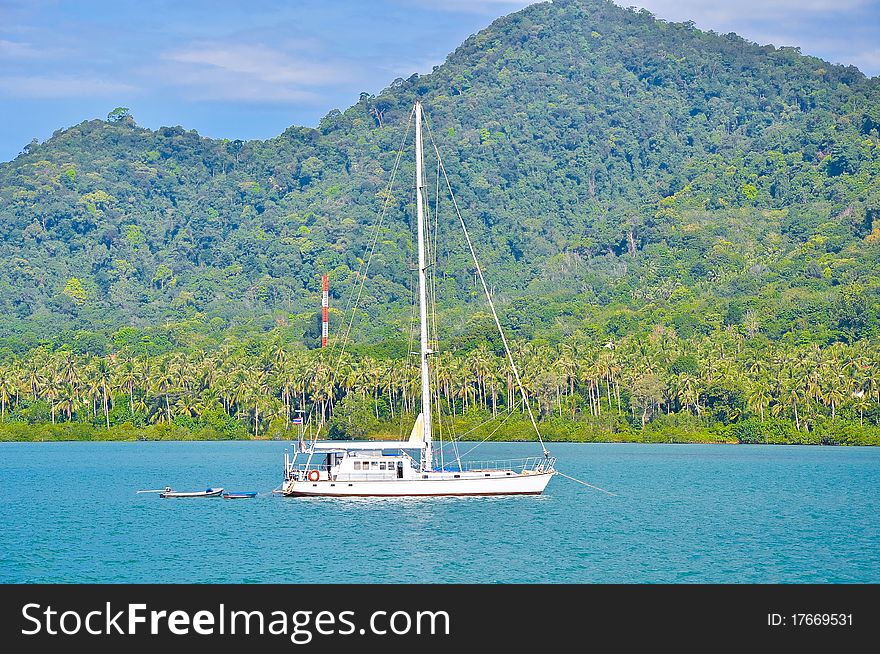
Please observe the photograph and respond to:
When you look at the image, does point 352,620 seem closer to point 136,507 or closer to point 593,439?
point 136,507

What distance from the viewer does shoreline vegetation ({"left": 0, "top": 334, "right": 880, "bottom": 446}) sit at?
113625 millimetres

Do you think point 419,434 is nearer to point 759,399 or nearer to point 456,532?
point 456,532

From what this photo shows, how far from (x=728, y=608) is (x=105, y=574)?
63.9ft

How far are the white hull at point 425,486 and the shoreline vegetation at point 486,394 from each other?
171 ft

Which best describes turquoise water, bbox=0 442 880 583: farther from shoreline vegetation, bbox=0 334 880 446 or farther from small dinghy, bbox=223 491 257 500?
shoreline vegetation, bbox=0 334 880 446

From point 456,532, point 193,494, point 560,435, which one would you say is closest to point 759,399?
point 560,435

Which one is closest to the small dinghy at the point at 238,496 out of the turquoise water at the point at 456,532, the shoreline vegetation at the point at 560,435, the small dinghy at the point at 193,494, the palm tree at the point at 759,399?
the small dinghy at the point at 193,494

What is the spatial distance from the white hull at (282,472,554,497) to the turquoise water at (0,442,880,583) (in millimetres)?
553

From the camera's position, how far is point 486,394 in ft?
430

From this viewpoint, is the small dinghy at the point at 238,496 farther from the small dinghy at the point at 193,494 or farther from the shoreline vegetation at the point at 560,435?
the shoreline vegetation at the point at 560,435

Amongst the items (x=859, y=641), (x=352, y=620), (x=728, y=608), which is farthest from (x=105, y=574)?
(x=859, y=641)

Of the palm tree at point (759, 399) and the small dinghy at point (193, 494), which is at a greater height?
the palm tree at point (759, 399)

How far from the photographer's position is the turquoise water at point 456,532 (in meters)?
40.0

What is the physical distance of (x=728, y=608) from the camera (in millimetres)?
32406
